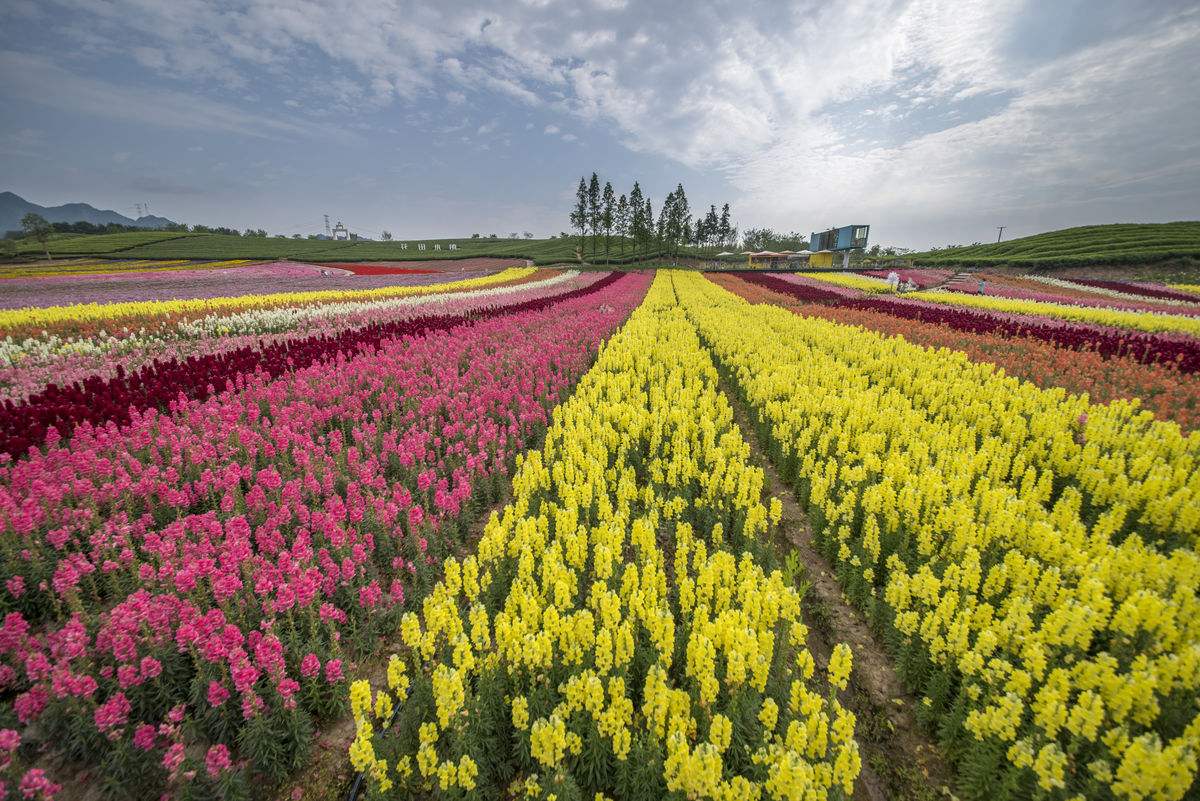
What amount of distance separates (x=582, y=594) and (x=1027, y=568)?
400 centimetres

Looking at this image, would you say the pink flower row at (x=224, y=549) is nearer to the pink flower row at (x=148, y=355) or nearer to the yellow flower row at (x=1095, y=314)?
the pink flower row at (x=148, y=355)

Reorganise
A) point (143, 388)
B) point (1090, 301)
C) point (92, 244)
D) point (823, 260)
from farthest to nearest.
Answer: point (823, 260) → point (92, 244) → point (1090, 301) → point (143, 388)

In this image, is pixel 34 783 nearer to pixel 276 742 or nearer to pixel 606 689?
pixel 276 742

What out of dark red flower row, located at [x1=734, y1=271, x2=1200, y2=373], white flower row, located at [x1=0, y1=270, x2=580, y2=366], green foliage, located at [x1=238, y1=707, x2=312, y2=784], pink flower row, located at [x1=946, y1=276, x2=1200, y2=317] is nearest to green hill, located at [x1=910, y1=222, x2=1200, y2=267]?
pink flower row, located at [x1=946, y1=276, x2=1200, y2=317]

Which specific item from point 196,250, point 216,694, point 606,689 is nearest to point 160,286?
point 216,694

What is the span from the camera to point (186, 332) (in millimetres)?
14141

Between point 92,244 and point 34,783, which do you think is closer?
point 34,783

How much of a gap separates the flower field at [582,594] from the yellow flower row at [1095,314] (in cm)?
1248

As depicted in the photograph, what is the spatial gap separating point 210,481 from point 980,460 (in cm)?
962

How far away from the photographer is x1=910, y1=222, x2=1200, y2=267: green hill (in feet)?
165

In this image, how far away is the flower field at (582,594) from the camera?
290 cm

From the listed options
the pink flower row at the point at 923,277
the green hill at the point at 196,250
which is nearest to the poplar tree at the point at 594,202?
the green hill at the point at 196,250

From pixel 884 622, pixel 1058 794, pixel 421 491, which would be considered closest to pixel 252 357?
pixel 421 491

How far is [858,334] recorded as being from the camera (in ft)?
50.5
